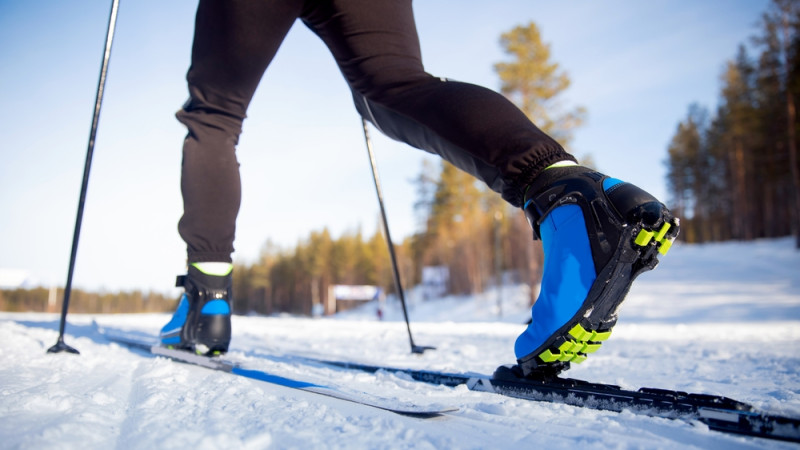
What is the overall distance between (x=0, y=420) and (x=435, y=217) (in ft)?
87.7

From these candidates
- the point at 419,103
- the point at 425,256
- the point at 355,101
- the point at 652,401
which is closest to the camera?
the point at 652,401

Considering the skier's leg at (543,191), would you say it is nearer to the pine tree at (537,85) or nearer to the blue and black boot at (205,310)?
the blue and black boot at (205,310)

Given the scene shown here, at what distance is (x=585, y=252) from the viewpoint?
78 cm

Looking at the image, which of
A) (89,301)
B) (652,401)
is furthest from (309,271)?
(89,301)

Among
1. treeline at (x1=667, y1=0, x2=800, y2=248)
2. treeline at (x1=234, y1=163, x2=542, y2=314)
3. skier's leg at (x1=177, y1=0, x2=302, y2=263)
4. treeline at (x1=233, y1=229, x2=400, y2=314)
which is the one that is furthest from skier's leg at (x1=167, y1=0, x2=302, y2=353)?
treeline at (x1=233, y1=229, x2=400, y2=314)

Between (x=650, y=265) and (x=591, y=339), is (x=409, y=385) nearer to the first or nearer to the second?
(x=591, y=339)

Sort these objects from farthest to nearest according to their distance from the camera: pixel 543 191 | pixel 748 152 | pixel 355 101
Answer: pixel 748 152
pixel 355 101
pixel 543 191

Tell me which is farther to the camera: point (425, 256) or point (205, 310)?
point (425, 256)

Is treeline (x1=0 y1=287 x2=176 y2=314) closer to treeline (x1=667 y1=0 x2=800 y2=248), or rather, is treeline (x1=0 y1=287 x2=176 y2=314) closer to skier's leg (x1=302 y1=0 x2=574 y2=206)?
treeline (x1=667 y1=0 x2=800 y2=248)

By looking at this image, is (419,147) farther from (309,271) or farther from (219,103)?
(309,271)

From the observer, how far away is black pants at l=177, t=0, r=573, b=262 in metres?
0.89

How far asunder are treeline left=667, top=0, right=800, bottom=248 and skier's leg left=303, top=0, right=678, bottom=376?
66.2ft

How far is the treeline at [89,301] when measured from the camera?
58.6 m

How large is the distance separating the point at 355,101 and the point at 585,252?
74cm
